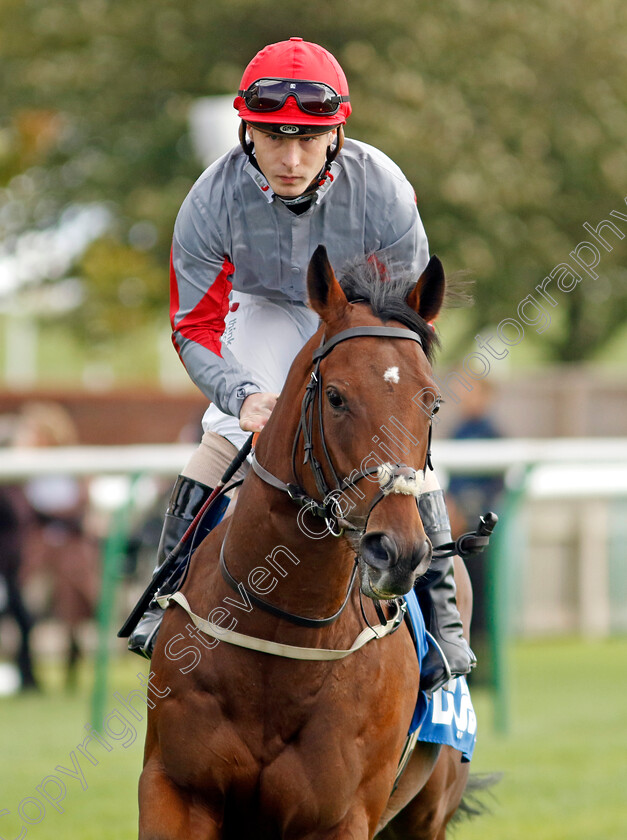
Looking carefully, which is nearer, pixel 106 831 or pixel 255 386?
pixel 255 386

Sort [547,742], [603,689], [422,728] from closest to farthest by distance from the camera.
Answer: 1. [422,728]
2. [547,742]
3. [603,689]

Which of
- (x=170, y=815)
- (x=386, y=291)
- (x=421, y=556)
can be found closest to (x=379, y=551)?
(x=421, y=556)

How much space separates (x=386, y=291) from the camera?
3408 mm

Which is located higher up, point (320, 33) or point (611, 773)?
point (320, 33)

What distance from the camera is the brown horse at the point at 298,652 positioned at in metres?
3.32

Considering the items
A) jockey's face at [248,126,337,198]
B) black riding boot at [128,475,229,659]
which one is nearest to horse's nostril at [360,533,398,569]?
black riding boot at [128,475,229,659]

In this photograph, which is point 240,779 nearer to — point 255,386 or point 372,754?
point 372,754

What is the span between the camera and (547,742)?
8336mm

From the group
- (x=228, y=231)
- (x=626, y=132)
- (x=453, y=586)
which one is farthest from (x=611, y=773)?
(x=626, y=132)

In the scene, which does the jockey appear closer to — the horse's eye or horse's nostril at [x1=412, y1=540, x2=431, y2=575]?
the horse's eye

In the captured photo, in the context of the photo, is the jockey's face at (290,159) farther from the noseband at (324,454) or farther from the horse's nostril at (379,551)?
the horse's nostril at (379,551)

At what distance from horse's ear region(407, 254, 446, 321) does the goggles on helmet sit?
66 centimetres

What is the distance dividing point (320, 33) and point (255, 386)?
15.4m

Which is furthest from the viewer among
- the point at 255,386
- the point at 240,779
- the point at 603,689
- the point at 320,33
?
the point at 320,33
